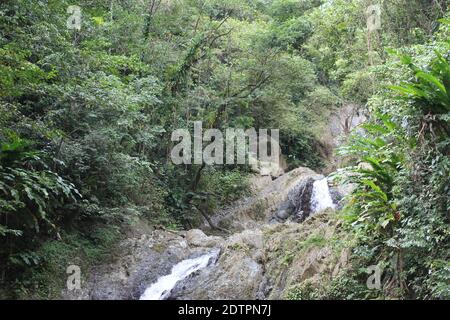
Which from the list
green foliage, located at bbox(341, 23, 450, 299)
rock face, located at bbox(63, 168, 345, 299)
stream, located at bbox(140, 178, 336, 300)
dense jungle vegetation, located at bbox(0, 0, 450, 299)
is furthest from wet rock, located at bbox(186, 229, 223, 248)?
green foliage, located at bbox(341, 23, 450, 299)

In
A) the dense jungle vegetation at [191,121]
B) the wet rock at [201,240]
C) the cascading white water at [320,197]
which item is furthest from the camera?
the cascading white water at [320,197]

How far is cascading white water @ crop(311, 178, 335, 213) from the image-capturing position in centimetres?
1511

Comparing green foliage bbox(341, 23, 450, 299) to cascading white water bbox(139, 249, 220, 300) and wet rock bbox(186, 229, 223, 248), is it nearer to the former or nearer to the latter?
cascading white water bbox(139, 249, 220, 300)

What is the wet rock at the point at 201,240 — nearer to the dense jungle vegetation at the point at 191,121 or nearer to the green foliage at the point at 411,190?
the dense jungle vegetation at the point at 191,121

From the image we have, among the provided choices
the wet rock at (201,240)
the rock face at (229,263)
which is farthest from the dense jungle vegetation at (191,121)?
the wet rock at (201,240)

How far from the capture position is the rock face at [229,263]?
25.3ft

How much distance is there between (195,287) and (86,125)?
438 cm

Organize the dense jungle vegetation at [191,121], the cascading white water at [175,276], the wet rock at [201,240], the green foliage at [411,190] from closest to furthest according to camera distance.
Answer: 1. the green foliage at [411,190]
2. the dense jungle vegetation at [191,121]
3. the cascading white water at [175,276]
4. the wet rock at [201,240]

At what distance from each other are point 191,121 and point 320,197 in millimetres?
5228

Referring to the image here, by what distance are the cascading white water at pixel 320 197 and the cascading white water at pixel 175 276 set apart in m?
5.99

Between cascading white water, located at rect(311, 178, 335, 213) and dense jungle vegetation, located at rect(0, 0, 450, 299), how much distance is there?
2.63 meters

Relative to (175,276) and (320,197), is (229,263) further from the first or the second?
(320,197)

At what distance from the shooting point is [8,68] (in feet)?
22.2

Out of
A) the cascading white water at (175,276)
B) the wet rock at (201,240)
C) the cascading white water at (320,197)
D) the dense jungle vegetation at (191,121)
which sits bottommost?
the cascading white water at (175,276)
